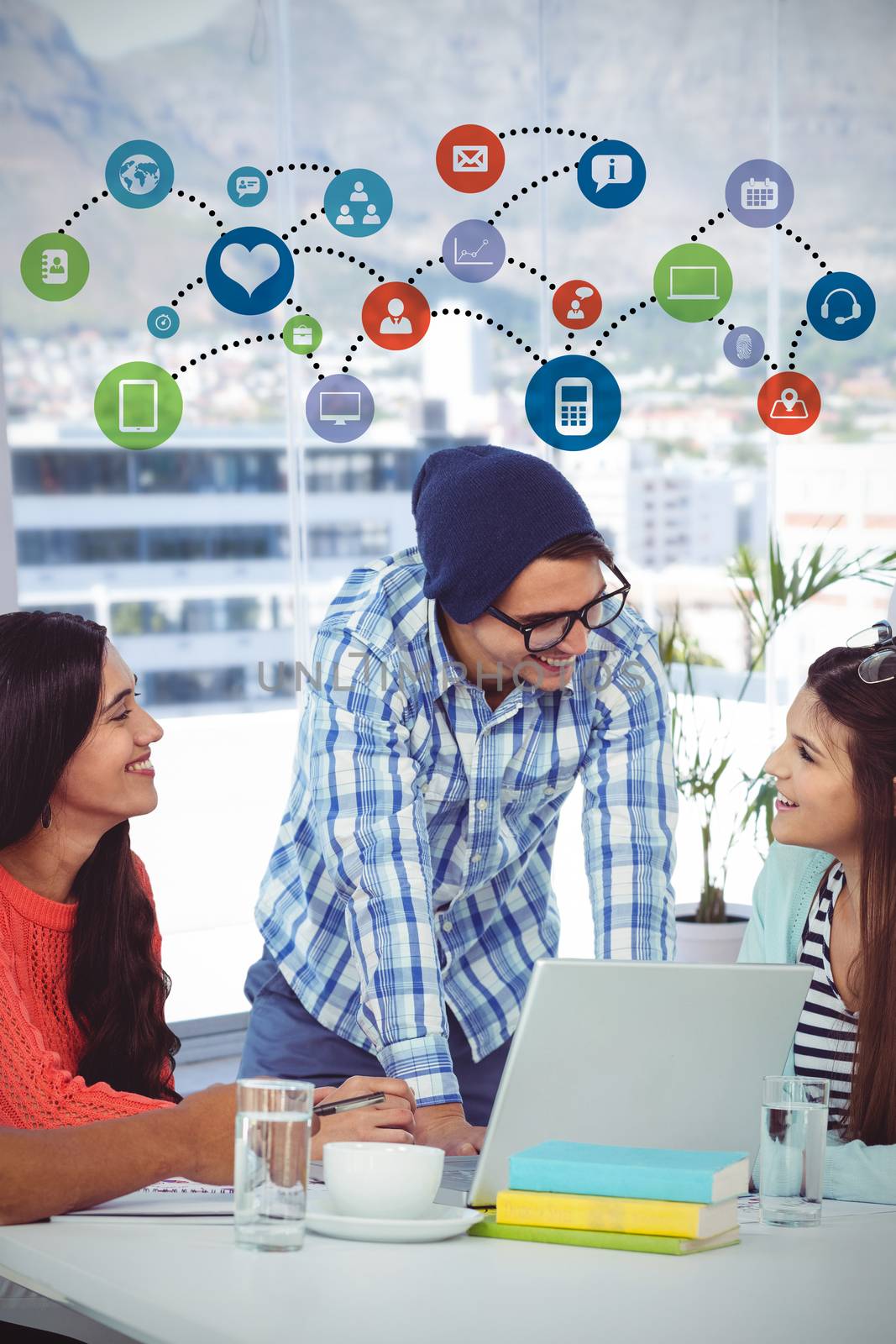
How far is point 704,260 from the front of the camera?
4.65 metres

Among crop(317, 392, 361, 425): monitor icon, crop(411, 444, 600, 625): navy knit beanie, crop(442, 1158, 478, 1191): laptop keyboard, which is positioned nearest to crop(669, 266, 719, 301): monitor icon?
crop(317, 392, 361, 425): monitor icon

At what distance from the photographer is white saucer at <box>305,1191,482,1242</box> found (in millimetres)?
1328

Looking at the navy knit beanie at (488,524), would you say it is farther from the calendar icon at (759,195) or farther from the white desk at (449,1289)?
the calendar icon at (759,195)

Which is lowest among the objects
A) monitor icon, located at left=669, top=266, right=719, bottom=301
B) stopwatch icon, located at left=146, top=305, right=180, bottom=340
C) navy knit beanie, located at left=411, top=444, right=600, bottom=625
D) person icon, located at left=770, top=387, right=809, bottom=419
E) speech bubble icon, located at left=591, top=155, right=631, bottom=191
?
navy knit beanie, located at left=411, top=444, right=600, bottom=625

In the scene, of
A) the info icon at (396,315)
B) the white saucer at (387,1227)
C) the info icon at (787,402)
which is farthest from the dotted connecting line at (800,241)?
the white saucer at (387,1227)

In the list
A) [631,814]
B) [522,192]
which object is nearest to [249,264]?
[522,192]

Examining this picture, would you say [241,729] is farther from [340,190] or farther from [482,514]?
[482,514]

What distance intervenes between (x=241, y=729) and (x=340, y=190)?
1583 mm

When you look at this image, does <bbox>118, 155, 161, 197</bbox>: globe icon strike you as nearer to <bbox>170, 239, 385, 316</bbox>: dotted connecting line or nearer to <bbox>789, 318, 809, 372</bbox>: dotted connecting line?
<bbox>170, 239, 385, 316</bbox>: dotted connecting line

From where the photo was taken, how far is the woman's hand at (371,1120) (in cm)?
156

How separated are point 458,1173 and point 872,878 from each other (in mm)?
691

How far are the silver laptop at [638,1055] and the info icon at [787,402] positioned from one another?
3.35m

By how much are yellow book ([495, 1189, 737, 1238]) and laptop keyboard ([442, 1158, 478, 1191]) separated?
0.19 m

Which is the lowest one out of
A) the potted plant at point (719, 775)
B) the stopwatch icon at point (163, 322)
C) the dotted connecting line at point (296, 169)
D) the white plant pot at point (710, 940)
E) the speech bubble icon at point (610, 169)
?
the white plant pot at point (710, 940)
